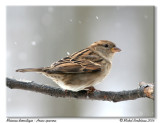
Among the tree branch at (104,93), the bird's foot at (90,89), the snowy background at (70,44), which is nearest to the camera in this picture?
the tree branch at (104,93)

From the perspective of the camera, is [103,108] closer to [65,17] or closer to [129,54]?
[129,54]

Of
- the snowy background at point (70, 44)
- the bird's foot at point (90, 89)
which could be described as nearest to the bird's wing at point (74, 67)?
the bird's foot at point (90, 89)

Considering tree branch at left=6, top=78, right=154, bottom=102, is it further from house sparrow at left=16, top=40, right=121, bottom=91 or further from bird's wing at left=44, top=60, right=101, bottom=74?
bird's wing at left=44, top=60, right=101, bottom=74

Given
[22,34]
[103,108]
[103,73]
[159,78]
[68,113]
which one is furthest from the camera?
[22,34]

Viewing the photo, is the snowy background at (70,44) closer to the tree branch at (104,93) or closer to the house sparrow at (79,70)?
the house sparrow at (79,70)

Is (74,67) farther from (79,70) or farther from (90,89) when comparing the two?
(90,89)

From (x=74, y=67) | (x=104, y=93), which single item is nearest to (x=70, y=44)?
(x=74, y=67)
